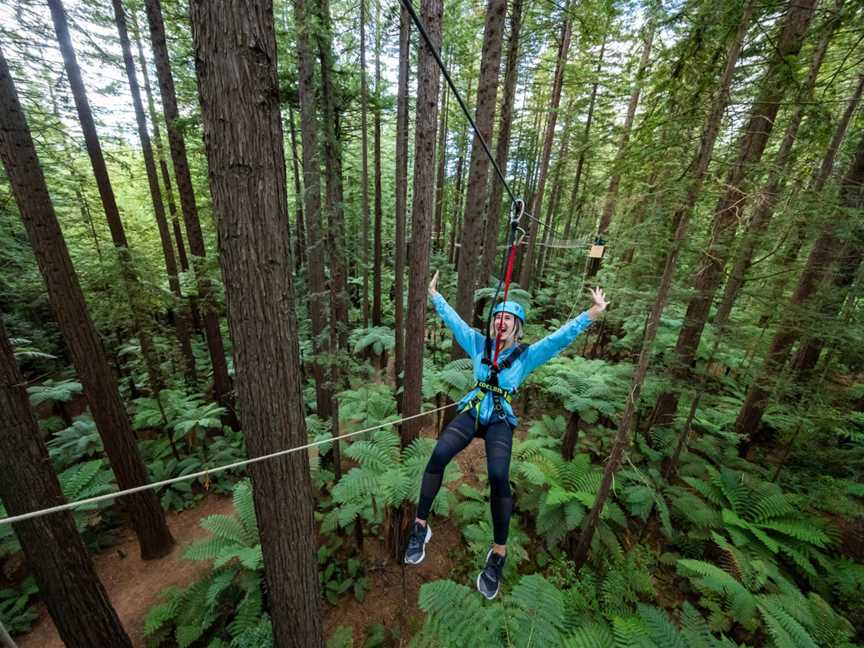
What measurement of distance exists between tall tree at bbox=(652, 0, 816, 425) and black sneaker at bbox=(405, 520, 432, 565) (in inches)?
160

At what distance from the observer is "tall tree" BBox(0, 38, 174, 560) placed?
3.56 m

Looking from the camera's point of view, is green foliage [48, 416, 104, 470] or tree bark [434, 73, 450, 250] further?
tree bark [434, 73, 450, 250]

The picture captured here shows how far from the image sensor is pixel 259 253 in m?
1.87

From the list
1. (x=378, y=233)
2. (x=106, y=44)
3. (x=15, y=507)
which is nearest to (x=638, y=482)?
(x=15, y=507)

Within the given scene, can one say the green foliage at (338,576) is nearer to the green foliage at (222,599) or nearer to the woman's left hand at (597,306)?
the green foliage at (222,599)

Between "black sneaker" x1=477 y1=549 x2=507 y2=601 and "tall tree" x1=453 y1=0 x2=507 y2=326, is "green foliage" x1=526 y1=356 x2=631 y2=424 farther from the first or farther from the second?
"black sneaker" x1=477 y1=549 x2=507 y2=601

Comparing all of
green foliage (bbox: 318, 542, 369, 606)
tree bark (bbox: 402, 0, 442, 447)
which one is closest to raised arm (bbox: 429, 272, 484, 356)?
tree bark (bbox: 402, 0, 442, 447)

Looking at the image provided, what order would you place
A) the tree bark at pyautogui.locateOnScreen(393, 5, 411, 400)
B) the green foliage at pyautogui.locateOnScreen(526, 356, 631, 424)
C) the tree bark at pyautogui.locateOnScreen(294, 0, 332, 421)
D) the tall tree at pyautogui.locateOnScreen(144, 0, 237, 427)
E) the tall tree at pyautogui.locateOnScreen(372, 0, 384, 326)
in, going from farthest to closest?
the tall tree at pyautogui.locateOnScreen(372, 0, 384, 326) → the tree bark at pyautogui.locateOnScreen(393, 5, 411, 400) → the tall tree at pyautogui.locateOnScreen(144, 0, 237, 427) → the green foliage at pyautogui.locateOnScreen(526, 356, 631, 424) → the tree bark at pyautogui.locateOnScreen(294, 0, 332, 421)

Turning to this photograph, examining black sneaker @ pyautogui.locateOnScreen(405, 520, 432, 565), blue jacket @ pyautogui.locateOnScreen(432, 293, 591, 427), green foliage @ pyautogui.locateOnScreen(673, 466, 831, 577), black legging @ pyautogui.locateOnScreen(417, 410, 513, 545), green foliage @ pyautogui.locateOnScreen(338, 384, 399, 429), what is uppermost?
blue jacket @ pyautogui.locateOnScreen(432, 293, 591, 427)

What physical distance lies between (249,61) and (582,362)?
26.7ft

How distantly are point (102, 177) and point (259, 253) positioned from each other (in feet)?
26.8

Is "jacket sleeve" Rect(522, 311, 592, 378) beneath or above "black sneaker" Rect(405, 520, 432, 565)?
above

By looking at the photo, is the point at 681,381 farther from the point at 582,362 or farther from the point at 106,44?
the point at 106,44

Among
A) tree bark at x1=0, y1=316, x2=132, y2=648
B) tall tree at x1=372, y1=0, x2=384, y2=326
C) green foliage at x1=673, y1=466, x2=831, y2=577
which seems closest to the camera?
tree bark at x1=0, y1=316, x2=132, y2=648
